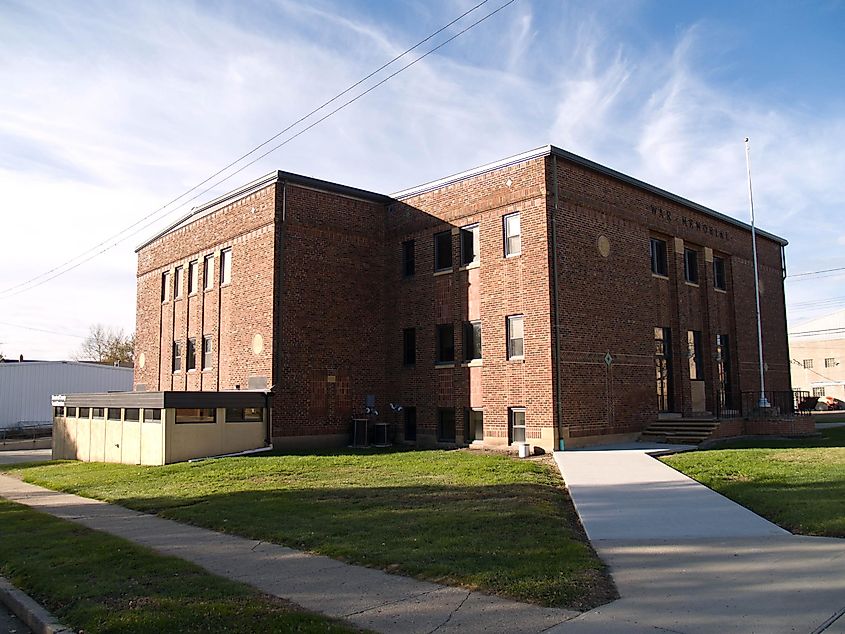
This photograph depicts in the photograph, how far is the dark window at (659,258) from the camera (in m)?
24.8

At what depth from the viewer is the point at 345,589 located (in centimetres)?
732

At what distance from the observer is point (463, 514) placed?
1073 cm

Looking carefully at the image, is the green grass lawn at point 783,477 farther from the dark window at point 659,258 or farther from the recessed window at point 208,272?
the recessed window at point 208,272

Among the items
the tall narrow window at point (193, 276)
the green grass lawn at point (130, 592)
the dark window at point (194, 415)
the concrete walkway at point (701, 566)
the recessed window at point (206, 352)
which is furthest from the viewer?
the tall narrow window at point (193, 276)

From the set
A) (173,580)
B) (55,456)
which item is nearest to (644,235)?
(173,580)

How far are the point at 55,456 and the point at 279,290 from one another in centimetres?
1171

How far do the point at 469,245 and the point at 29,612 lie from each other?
57.3ft

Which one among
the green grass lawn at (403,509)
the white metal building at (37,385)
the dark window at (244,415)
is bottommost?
the green grass lawn at (403,509)

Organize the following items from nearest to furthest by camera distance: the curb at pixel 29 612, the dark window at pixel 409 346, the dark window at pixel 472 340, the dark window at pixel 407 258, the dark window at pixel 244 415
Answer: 1. the curb at pixel 29 612
2. the dark window at pixel 244 415
3. the dark window at pixel 472 340
4. the dark window at pixel 409 346
5. the dark window at pixel 407 258

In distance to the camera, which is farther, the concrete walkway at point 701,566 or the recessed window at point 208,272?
the recessed window at point 208,272

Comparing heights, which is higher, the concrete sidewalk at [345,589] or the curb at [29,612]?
the concrete sidewalk at [345,589]

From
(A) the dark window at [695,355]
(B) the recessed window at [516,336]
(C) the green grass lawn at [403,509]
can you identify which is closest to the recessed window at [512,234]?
(B) the recessed window at [516,336]

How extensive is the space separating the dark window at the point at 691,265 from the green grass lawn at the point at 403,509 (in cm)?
1180

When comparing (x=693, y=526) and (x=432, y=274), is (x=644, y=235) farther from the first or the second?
(x=693, y=526)
